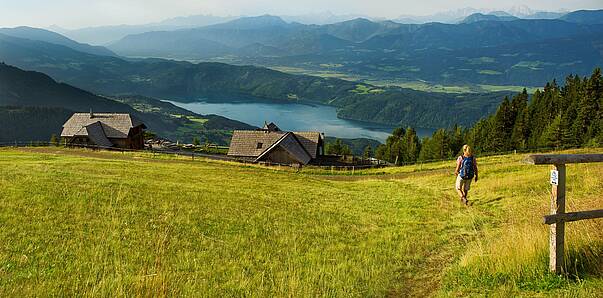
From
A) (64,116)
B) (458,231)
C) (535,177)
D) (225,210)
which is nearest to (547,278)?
(458,231)

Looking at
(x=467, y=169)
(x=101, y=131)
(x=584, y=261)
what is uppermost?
(x=467, y=169)

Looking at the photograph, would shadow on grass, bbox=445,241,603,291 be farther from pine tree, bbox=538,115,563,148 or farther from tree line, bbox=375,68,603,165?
pine tree, bbox=538,115,563,148

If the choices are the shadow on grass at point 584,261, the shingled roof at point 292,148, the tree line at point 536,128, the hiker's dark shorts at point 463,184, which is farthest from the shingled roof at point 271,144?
the shadow on grass at point 584,261

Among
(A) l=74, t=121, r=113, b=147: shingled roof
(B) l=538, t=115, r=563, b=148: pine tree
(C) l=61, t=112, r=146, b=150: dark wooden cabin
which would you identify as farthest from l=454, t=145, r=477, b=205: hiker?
(B) l=538, t=115, r=563, b=148: pine tree

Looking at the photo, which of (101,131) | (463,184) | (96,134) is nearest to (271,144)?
(96,134)

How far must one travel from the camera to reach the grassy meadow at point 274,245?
Answer: 8.23 metres

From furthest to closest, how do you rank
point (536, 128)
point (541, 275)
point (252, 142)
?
1. point (536, 128)
2. point (252, 142)
3. point (541, 275)

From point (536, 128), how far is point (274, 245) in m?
96.4

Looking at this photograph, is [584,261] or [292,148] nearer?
[584,261]

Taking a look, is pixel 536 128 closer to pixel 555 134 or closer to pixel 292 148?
pixel 555 134

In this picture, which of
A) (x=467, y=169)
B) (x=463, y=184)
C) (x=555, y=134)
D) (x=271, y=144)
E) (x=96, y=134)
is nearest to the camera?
(x=467, y=169)

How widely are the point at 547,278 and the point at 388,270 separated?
3.41m

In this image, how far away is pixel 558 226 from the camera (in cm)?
753

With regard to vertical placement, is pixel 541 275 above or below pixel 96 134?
above
